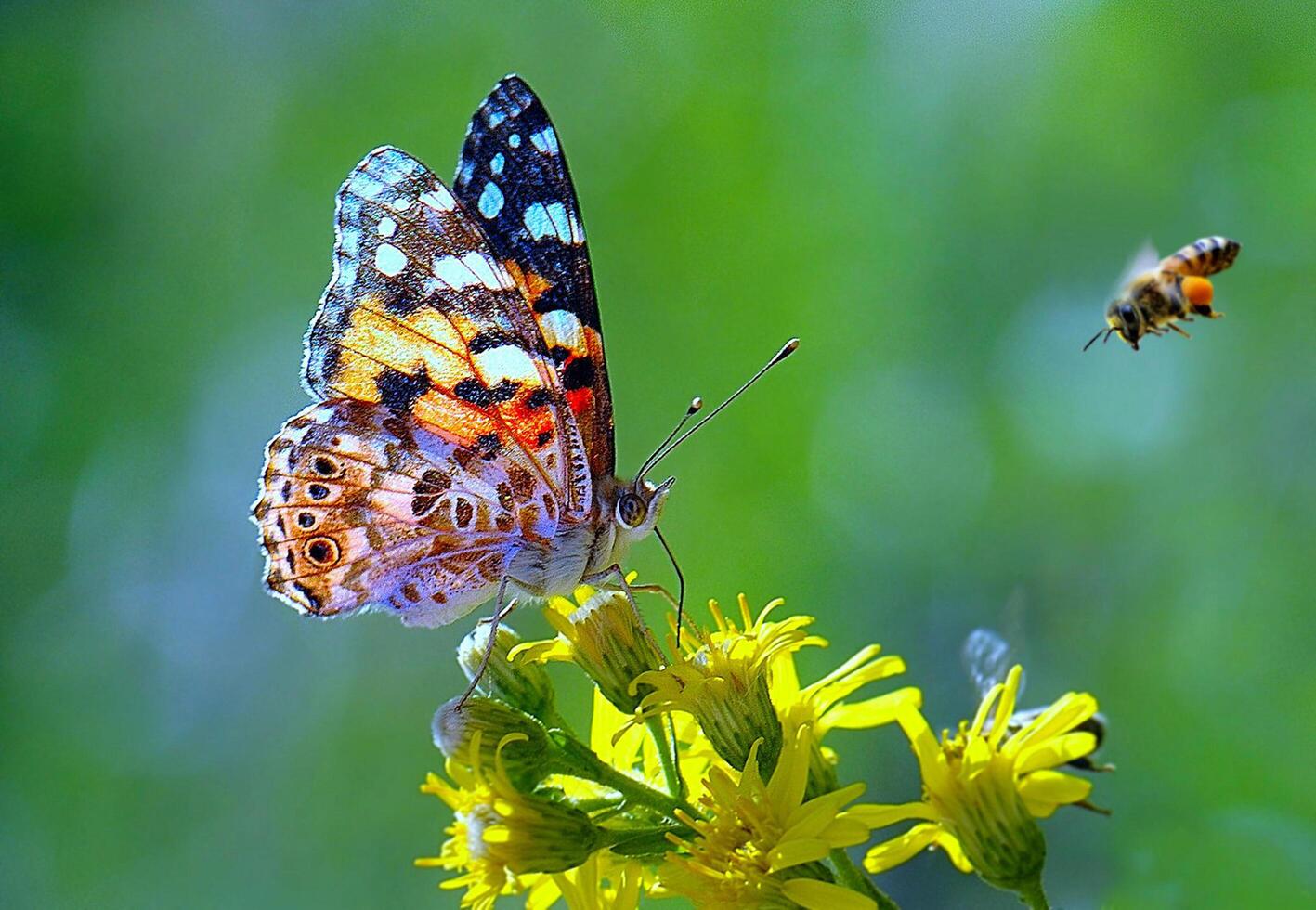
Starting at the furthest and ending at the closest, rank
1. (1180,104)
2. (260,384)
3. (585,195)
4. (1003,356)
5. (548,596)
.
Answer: (260,384) → (585,195) → (1003,356) → (1180,104) → (548,596)

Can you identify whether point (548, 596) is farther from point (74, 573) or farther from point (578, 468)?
point (74, 573)

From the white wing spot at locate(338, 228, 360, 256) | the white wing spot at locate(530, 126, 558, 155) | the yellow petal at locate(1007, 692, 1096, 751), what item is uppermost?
the white wing spot at locate(530, 126, 558, 155)

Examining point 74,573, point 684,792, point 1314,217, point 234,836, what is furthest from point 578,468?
point 74,573

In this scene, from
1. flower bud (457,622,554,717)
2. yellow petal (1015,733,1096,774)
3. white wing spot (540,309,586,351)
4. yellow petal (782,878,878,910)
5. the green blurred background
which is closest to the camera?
yellow petal (782,878,878,910)

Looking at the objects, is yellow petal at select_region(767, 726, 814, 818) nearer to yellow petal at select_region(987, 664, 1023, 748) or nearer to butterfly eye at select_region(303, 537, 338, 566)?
yellow petal at select_region(987, 664, 1023, 748)

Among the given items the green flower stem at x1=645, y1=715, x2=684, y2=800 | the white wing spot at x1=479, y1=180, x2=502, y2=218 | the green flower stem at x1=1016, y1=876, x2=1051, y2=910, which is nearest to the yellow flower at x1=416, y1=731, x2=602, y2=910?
the green flower stem at x1=645, y1=715, x2=684, y2=800

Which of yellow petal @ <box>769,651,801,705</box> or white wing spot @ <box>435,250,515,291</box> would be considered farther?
white wing spot @ <box>435,250,515,291</box>

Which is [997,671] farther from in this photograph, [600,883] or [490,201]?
[490,201]

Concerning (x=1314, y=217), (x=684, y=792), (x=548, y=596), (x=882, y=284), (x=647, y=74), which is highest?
(x=647, y=74)
